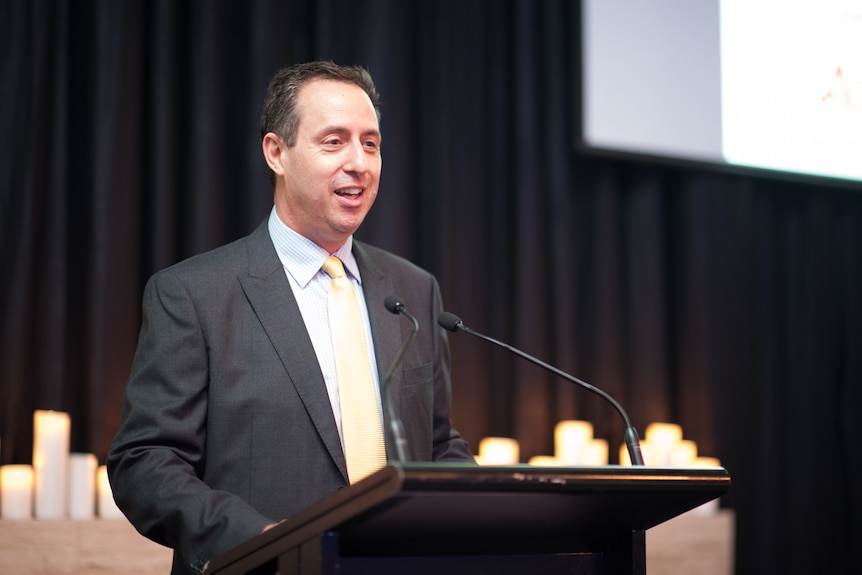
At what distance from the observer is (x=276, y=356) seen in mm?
1908

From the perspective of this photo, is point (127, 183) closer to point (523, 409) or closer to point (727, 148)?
point (523, 409)

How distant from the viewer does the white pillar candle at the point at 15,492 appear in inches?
105

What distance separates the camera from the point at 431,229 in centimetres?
360

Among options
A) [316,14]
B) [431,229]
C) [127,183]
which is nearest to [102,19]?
[127,183]

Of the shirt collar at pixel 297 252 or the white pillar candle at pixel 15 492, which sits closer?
the shirt collar at pixel 297 252

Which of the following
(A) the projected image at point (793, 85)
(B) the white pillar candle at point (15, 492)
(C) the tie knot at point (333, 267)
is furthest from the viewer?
(A) the projected image at point (793, 85)

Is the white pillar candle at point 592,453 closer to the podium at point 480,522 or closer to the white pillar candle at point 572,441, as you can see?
the white pillar candle at point 572,441

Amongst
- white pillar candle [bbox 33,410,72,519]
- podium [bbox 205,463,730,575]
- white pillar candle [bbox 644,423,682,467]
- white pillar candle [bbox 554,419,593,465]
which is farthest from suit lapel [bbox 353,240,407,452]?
white pillar candle [bbox 644,423,682,467]

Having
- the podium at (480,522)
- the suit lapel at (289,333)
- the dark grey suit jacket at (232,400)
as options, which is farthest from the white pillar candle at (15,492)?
the podium at (480,522)

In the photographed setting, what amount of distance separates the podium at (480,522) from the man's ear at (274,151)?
1.00 metres

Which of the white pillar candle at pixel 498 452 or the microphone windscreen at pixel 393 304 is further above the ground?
the microphone windscreen at pixel 393 304

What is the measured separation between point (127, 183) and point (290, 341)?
137 cm

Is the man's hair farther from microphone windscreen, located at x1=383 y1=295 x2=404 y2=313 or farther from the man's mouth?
microphone windscreen, located at x1=383 y1=295 x2=404 y2=313

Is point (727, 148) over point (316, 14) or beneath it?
beneath
